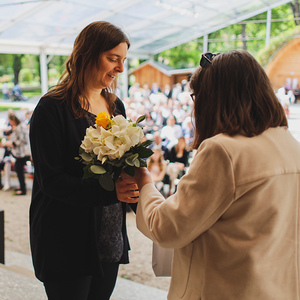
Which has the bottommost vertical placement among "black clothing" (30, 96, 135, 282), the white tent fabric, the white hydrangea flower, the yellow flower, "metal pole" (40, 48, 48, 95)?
"black clothing" (30, 96, 135, 282)

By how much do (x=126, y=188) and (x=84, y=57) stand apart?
53 centimetres

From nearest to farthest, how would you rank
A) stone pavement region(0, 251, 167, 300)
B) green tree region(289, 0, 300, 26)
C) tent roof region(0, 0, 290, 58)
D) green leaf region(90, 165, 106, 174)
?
green leaf region(90, 165, 106, 174)
stone pavement region(0, 251, 167, 300)
tent roof region(0, 0, 290, 58)
green tree region(289, 0, 300, 26)

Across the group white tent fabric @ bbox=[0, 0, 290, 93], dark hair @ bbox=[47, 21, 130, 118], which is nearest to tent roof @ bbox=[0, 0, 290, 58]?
white tent fabric @ bbox=[0, 0, 290, 93]

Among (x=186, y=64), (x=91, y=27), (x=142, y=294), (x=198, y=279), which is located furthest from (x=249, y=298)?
(x=186, y=64)

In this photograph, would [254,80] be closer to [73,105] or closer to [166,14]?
[73,105]

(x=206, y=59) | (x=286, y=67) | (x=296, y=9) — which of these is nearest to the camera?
(x=206, y=59)

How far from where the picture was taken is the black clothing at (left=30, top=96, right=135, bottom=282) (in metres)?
1.20

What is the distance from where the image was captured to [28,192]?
7.20 m

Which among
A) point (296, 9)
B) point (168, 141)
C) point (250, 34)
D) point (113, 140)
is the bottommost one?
point (168, 141)

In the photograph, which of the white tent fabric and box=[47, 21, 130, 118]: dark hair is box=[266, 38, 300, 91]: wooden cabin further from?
box=[47, 21, 130, 118]: dark hair

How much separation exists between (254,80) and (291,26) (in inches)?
500

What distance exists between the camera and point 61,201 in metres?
1.24

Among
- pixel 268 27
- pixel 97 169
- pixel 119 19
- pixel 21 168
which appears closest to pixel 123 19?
pixel 119 19

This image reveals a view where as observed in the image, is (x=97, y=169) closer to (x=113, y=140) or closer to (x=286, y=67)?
(x=113, y=140)
